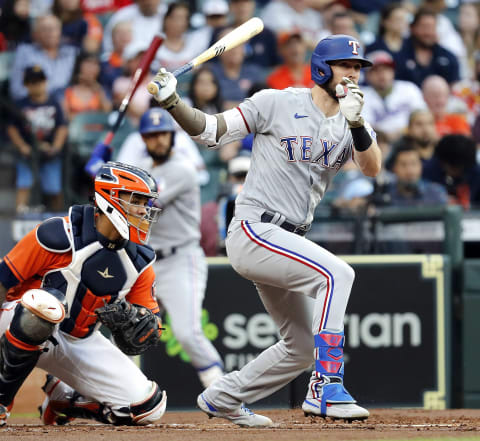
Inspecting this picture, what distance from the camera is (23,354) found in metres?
4.89

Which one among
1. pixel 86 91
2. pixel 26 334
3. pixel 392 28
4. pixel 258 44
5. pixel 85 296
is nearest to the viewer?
pixel 26 334

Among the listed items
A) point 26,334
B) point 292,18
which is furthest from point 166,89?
point 292,18

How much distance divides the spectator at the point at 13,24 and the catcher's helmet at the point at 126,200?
224 inches

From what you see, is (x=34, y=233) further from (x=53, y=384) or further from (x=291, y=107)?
(x=291, y=107)

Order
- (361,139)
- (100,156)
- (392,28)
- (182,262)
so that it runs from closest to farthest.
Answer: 1. (361,139)
2. (182,262)
3. (100,156)
4. (392,28)

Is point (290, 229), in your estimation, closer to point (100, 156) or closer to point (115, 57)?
point (100, 156)

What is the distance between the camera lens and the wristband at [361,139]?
4.65 meters

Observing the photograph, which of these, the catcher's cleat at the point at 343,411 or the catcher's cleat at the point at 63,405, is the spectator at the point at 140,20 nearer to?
the catcher's cleat at the point at 63,405

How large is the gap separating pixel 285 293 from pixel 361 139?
36.3 inches

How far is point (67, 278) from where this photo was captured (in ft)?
16.6

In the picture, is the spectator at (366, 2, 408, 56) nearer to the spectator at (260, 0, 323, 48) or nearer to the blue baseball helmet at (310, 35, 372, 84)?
the spectator at (260, 0, 323, 48)

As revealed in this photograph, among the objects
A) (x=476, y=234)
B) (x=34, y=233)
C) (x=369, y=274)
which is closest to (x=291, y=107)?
(x=34, y=233)

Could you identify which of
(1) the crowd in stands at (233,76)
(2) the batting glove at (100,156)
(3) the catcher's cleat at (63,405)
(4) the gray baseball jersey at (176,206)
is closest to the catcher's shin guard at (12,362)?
(3) the catcher's cleat at (63,405)

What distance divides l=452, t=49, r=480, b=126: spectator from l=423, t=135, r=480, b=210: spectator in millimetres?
1263
